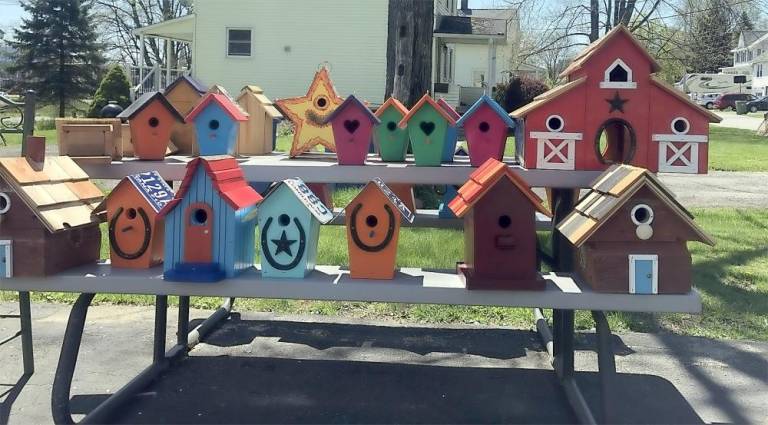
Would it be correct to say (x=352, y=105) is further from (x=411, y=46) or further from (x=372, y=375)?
(x=411, y=46)

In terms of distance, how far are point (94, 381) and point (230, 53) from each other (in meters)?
19.4

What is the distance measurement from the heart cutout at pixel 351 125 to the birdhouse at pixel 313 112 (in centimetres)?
43

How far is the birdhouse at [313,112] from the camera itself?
4.21 metres

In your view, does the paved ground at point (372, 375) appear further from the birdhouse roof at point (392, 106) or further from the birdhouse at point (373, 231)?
the birdhouse roof at point (392, 106)

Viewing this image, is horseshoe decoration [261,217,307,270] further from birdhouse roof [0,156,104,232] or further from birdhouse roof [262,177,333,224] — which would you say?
birdhouse roof [0,156,104,232]

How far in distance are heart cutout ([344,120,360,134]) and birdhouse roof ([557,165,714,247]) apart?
1208 mm

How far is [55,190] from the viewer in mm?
3396

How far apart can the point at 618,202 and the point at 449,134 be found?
1.26 m

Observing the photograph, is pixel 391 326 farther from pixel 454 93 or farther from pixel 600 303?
pixel 454 93

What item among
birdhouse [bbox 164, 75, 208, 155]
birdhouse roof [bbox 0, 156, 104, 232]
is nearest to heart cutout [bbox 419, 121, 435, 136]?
birdhouse [bbox 164, 75, 208, 155]

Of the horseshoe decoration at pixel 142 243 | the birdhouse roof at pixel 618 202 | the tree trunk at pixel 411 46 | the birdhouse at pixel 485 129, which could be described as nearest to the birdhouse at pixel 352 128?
the birdhouse at pixel 485 129

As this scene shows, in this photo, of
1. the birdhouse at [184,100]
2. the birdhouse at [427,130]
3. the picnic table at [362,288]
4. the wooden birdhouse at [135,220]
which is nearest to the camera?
the picnic table at [362,288]

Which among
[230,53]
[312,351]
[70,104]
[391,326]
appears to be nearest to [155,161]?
[312,351]

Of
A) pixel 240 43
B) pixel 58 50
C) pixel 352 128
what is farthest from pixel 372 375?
pixel 58 50
